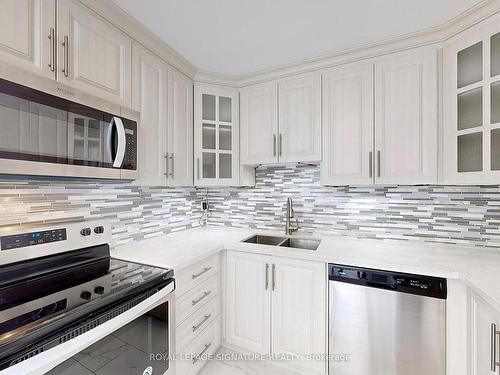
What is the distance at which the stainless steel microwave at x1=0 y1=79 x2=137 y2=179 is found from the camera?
0.88m

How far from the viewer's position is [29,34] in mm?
1000

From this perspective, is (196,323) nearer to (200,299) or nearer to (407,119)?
(200,299)

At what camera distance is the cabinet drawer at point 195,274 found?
146 cm

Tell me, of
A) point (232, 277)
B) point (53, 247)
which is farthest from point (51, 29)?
point (232, 277)

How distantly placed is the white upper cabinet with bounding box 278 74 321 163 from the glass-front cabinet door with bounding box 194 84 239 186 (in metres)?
0.46

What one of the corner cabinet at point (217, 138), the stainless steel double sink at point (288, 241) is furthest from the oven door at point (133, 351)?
the corner cabinet at point (217, 138)

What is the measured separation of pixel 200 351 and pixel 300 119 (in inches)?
75.1

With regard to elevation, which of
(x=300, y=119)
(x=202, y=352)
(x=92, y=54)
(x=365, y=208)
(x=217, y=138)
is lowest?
(x=202, y=352)

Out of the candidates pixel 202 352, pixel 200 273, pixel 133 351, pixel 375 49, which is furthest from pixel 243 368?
pixel 375 49

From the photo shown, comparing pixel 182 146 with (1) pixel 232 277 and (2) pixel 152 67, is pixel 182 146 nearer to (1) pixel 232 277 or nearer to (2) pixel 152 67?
(2) pixel 152 67

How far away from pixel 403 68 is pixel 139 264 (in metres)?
2.16

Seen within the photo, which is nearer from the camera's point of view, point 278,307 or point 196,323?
point 196,323

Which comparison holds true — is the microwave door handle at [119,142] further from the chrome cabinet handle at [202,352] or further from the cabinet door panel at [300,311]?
the chrome cabinet handle at [202,352]

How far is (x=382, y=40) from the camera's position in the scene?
5.41 feet
